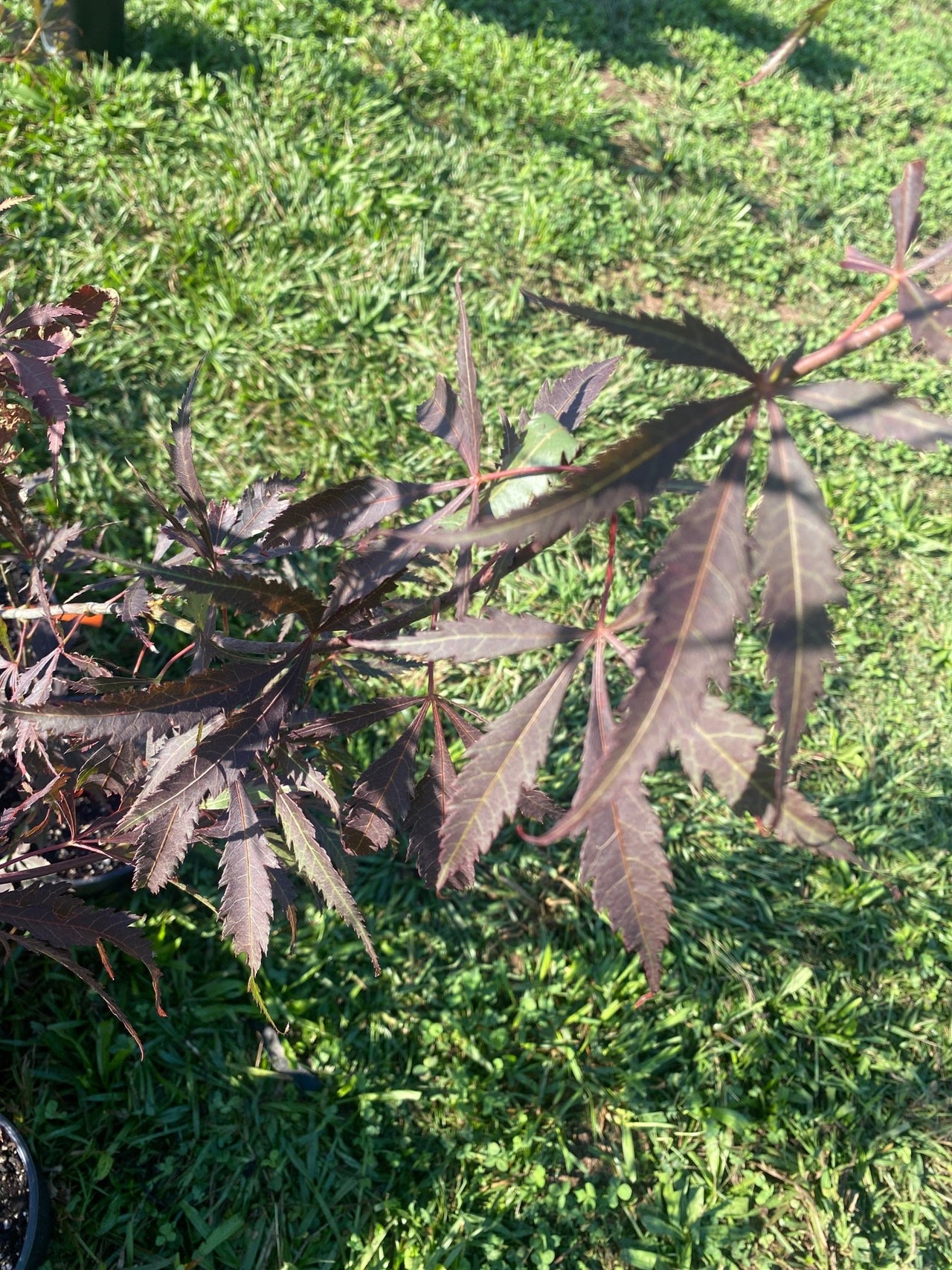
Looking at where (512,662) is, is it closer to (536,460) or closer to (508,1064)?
(508,1064)

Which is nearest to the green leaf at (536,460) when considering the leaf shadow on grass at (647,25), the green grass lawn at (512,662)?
Result: the green grass lawn at (512,662)

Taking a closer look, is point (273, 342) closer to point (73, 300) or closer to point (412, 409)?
point (412, 409)

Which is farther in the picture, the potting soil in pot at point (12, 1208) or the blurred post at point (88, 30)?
the blurred post at point (88, 30)

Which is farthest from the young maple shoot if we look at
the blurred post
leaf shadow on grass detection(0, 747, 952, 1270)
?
the blurred post

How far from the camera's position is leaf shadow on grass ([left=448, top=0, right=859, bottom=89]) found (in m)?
3.91

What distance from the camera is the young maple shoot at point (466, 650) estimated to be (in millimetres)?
730

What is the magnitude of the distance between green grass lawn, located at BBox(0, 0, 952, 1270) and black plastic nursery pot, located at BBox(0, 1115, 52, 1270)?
0.63 feet

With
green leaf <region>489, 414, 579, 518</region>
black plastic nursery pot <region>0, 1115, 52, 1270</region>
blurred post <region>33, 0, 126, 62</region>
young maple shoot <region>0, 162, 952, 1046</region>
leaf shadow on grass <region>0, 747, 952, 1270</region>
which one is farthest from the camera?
blurred post <region>33, 0, 126, 62</region>

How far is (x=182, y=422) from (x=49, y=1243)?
1.53 m

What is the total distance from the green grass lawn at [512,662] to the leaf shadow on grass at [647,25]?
0.03 m

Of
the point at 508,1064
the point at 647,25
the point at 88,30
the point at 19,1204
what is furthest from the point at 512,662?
the point at 647,25

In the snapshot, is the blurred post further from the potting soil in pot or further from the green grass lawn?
the potting soil in pot

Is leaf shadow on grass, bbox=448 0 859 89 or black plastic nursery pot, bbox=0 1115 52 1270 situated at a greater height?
leaf shadow on grass, bbox=448 0 859 89

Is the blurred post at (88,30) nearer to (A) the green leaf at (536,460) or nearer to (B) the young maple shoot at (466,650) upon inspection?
(B) the young maple shoot at (466,650)
